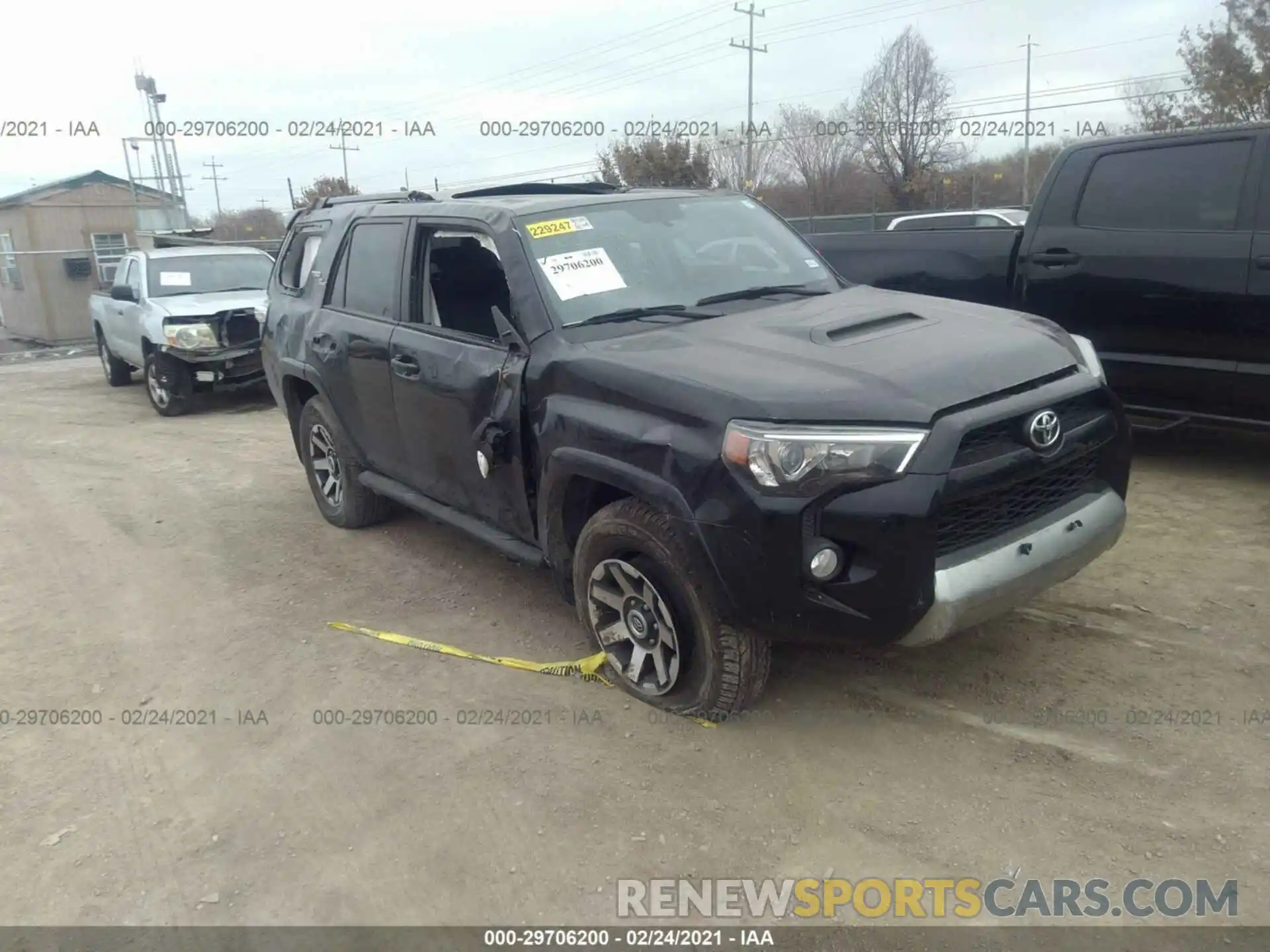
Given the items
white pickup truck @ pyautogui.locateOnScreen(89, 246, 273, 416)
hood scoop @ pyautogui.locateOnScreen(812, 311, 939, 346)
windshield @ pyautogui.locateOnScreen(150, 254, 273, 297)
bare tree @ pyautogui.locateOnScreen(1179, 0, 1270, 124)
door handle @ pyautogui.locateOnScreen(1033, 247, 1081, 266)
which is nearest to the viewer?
hood scoop @ pyautogui.locateOnScreen(812, 311, 939, 346)

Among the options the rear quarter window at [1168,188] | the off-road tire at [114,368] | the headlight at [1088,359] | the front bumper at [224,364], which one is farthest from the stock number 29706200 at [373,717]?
the off-road tire at [114,368]

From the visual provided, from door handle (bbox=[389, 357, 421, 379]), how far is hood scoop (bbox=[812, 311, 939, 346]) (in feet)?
6.30

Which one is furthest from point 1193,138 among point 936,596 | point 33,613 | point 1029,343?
point 33,613

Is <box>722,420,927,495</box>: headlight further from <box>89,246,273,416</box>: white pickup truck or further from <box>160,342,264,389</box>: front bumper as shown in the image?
<box>89,246,273,416</box>: white pickup truck

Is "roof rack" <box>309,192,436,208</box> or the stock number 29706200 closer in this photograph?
the stock number 29706200

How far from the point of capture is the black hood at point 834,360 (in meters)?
3.00

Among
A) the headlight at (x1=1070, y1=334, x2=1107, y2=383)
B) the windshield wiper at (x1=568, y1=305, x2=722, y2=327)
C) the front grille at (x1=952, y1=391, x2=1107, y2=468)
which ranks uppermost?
the windshield wiper at (x1=568, y1=305, x2=722, y2=327)

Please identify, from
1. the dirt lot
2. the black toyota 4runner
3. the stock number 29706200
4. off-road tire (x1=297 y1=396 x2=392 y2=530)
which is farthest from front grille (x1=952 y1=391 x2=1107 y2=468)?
off-road tire (x1=297 y1=396 x2=392 y2=530)

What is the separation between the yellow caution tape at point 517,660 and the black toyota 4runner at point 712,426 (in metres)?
0.24

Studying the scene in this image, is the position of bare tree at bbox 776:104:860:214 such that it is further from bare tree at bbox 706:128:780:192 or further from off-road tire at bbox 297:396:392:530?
off-road tire at bbox 297:396:392:530

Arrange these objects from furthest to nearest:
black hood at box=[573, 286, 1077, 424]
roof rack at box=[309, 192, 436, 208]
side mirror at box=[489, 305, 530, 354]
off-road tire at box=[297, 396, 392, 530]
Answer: off-road tire at box=[297, 396, 392, 530] < roof rack at box=[309, 192, 436, 208] < side mirror at box=[489, 305, 530, 354] < black hood at box=[573, 286, 1077, 424]

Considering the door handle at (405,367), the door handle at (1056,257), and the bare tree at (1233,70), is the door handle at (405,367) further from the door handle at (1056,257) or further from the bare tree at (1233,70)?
the bare tree at (1233,70)

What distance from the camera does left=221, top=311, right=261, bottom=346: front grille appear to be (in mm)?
10461

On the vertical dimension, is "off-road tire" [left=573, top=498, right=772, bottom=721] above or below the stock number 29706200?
above
